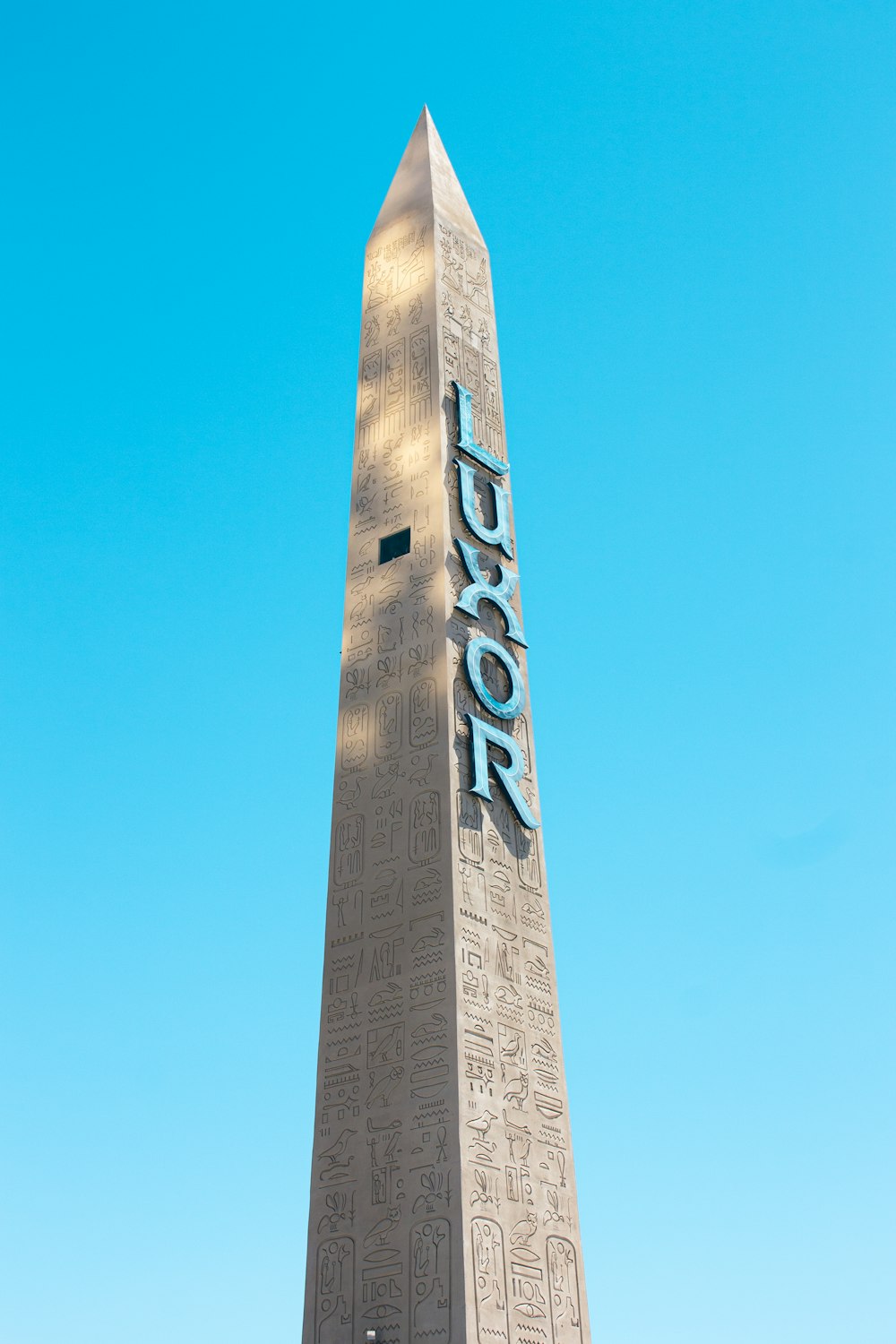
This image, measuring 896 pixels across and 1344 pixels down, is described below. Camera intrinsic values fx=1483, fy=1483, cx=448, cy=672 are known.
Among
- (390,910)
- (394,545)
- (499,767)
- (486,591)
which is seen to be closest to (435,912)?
(390,910)

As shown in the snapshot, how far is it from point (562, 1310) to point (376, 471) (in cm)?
1075

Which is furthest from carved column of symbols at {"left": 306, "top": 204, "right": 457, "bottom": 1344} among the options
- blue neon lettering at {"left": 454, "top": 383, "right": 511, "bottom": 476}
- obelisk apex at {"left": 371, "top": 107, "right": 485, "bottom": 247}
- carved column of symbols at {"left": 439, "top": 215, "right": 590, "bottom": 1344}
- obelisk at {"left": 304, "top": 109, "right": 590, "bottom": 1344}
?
obelisk apex at {"left": 371, "top": 107, "right": 485, "bottom": 247}

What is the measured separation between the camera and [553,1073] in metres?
16.4

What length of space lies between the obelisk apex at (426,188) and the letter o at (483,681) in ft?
24.8

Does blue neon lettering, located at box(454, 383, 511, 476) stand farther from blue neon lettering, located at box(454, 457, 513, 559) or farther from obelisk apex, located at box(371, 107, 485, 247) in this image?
obelisk apex, located at box(371, 107, 485, 247)

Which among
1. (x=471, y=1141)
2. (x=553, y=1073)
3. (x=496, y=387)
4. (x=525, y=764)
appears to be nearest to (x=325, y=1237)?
(x=471, y=1141)

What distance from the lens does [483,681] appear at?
59.5 feet

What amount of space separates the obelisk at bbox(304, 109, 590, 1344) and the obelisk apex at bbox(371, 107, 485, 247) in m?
1.09

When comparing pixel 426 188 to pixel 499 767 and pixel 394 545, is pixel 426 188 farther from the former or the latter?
pixel 499 767

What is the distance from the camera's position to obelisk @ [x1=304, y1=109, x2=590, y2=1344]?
14586 mm

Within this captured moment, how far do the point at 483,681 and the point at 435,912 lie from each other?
328cm

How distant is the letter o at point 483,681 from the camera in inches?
703

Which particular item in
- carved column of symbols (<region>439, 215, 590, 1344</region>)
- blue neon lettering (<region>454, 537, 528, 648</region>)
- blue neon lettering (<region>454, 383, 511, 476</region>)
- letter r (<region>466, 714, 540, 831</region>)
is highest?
blue neon lettering (<region>454, 383, 511, 476</region>)

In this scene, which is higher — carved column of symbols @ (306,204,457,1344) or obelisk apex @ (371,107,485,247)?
obelisk apex @ (371,107,485,247)
